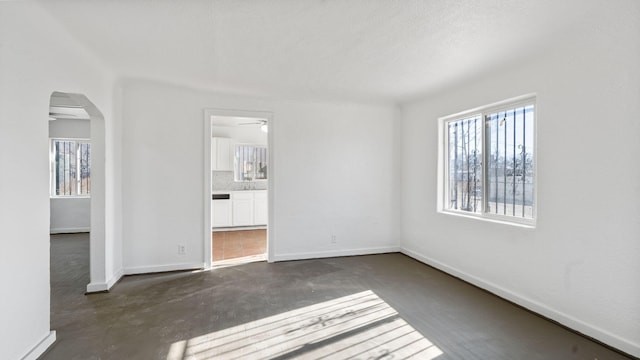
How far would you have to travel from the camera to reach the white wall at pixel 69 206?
6.97 metres

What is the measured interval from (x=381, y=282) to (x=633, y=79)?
290 cm

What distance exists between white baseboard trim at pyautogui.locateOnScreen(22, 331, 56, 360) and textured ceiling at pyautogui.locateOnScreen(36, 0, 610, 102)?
2360 mm

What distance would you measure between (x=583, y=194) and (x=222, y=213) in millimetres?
6329

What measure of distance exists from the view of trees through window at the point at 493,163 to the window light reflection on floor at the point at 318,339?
5.79 ft

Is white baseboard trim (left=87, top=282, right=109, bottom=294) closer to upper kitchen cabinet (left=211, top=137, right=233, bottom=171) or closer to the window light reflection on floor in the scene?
the window light reflection on floor

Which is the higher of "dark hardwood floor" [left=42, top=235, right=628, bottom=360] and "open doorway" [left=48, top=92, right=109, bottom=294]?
"open doorway" [left=48, top=92, right=109, bottom=294]

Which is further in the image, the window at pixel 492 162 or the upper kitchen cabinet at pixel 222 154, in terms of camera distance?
the upper kitchen cabinet at pixel 222 154

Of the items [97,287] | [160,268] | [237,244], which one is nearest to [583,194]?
[160,268]

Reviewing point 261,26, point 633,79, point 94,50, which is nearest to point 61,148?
point 94,50

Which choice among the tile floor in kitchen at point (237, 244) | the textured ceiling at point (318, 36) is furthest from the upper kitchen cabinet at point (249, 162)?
the textured ceiling at point (318, 36)

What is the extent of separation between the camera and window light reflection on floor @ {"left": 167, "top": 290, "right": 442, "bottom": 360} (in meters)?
2.28

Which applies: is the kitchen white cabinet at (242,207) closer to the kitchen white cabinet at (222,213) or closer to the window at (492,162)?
the kitchen white cabinet at (222,213)

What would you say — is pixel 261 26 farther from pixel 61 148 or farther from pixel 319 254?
pixel 61 148

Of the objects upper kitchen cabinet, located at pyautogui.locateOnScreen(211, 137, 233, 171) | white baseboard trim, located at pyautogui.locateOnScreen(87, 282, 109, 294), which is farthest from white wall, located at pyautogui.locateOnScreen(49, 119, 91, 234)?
white baseboard trim, located at pyautogui.locateOnScreen(87, 282, 109, 294)
